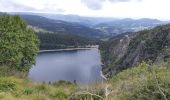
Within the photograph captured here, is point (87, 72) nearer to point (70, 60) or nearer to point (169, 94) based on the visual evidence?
point (70, 60)

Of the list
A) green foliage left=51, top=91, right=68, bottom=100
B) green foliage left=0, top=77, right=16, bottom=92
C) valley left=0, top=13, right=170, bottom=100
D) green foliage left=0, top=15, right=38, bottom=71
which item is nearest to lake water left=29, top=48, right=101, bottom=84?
valley left=0, top=13, right=170, bottom=100

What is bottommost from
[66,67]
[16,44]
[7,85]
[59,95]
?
[66,67]

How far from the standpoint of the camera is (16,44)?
50469 millimetres

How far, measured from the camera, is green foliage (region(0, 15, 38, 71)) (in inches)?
1941

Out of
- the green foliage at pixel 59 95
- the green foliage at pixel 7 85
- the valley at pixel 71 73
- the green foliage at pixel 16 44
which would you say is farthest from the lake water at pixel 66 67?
the green foliage at pixel 59 95

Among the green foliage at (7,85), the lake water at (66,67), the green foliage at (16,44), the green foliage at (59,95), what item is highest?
the green foliage at (7,85)

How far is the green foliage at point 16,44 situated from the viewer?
49.3 m

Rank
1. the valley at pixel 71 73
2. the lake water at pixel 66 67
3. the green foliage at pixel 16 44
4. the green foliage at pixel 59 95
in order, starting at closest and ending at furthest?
1. the valley at pixel 71 73
2. the green foliage at pixel 59 95
3. the green foliage at pixel 16 44
4. the lake water at pixel 66 67

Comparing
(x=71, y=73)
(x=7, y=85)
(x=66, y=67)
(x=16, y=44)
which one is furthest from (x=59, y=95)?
(x=66, y=67)

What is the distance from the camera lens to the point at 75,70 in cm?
13262

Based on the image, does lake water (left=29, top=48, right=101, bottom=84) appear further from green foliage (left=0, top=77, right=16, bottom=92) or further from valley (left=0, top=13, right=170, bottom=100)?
green foliage (left=0, top=77, right=16, bottom=92)

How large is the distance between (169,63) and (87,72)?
120m

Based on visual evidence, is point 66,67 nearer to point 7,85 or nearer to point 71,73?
point 71,73

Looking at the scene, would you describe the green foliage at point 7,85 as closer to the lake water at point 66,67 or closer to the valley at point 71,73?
the valley at point 71,73
